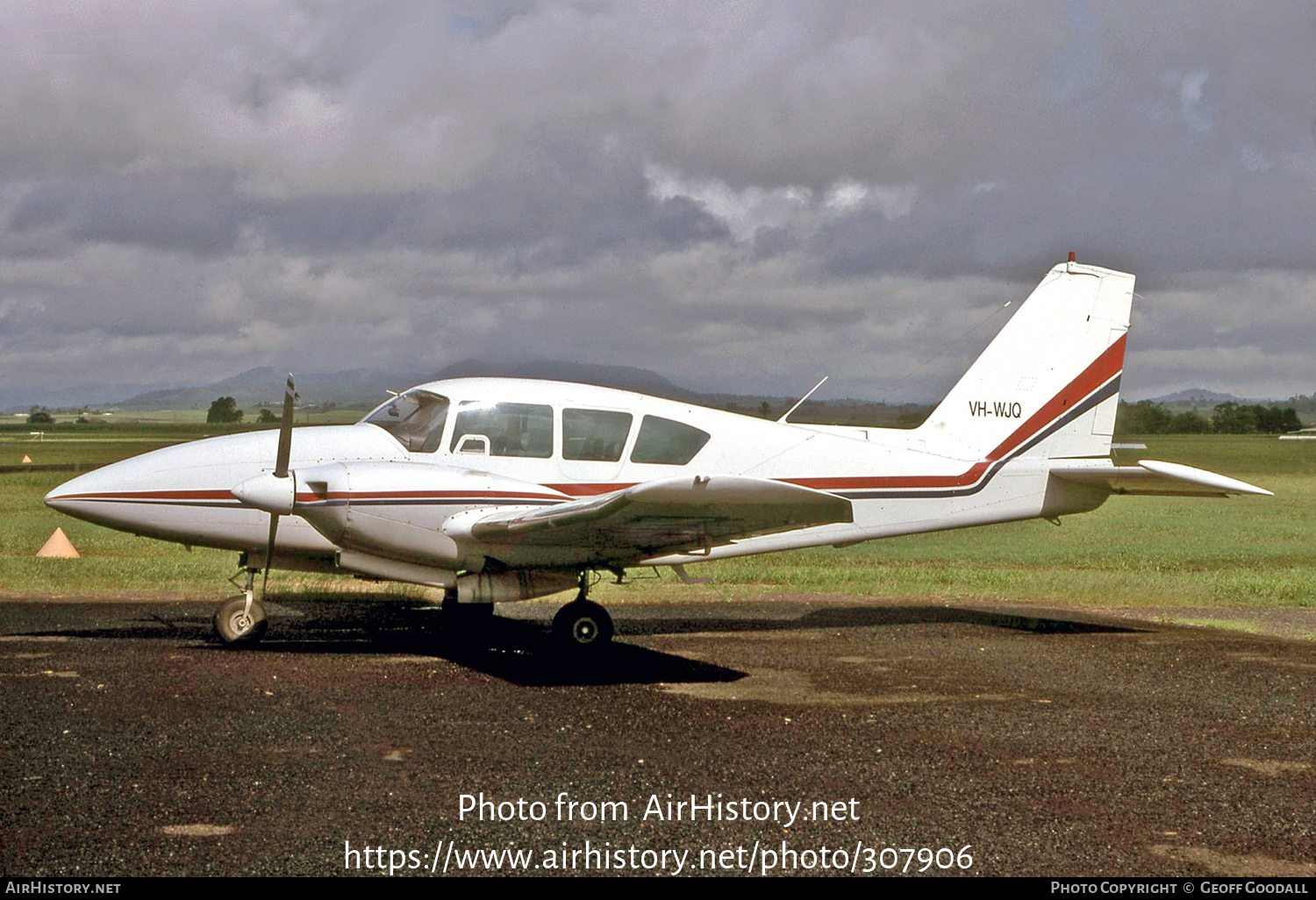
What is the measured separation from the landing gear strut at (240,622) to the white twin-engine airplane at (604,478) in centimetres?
2

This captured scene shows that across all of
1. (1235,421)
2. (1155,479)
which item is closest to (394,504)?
(1155,479)

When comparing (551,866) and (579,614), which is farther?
(579,614)

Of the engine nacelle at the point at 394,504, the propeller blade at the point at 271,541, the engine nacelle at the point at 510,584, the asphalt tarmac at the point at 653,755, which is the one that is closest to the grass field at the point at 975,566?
the asphalt tarmac at the point at 653,755

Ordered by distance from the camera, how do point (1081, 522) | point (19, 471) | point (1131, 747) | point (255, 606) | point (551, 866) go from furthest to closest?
1. point (19, 471)
2. point (1081, 522)
3. point (255, 606)
4. point (1131, 747)
5. point (551, 866)

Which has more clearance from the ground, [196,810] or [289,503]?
[289,503]

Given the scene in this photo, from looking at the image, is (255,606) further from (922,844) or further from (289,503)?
(922,844)

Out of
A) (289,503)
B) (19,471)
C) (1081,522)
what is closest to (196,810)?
(289,503)

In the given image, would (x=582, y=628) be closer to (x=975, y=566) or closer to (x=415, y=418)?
(x=415, y=418)

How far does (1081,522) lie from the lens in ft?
108

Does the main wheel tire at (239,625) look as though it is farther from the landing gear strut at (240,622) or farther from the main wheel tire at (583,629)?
the main wheel tire at (583,629)

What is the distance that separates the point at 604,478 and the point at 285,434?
9.45ft

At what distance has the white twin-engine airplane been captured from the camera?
30.7 ft

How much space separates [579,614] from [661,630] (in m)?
1.98
